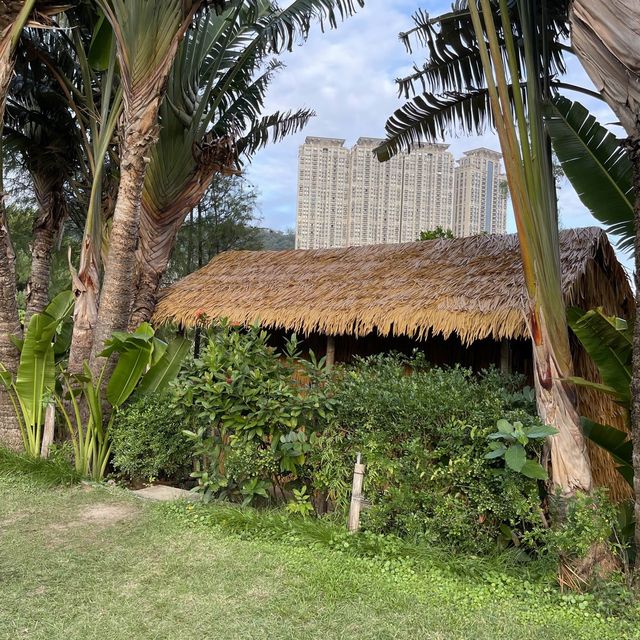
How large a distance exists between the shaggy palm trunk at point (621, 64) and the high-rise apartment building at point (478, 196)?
872 inches

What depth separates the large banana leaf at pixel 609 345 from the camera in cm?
416

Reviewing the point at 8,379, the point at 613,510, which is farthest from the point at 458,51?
the point at 8,379

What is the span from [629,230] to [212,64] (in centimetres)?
656

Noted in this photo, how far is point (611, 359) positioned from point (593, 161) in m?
2.20

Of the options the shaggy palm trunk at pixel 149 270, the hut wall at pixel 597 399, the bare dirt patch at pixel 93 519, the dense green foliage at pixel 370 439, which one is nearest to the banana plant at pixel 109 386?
the dense green foliage at pixel 370 439

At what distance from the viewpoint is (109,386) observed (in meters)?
6.12

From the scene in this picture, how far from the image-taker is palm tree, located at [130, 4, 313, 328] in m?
8.09

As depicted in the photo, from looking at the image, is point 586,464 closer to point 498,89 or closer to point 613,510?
point 613,510

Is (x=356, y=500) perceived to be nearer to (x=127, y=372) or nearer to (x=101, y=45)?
(x=127, y=372)

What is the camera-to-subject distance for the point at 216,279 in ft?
29.1

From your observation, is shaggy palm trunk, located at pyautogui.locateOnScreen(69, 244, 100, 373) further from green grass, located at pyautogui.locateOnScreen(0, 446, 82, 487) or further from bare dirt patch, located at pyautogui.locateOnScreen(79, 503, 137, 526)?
bare dirt patch, located at pyautogui.locateOnScreen(79, 503, 137, 526)

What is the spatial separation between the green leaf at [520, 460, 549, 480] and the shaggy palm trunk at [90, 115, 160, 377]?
4526 mm

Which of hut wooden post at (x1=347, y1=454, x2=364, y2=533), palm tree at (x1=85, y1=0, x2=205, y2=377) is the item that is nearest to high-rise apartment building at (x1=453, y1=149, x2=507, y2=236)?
palm tree at (x1=85, y1=0, x2=205, y2=377)

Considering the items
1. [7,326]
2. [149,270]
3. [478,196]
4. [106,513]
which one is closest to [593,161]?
[106,513]
